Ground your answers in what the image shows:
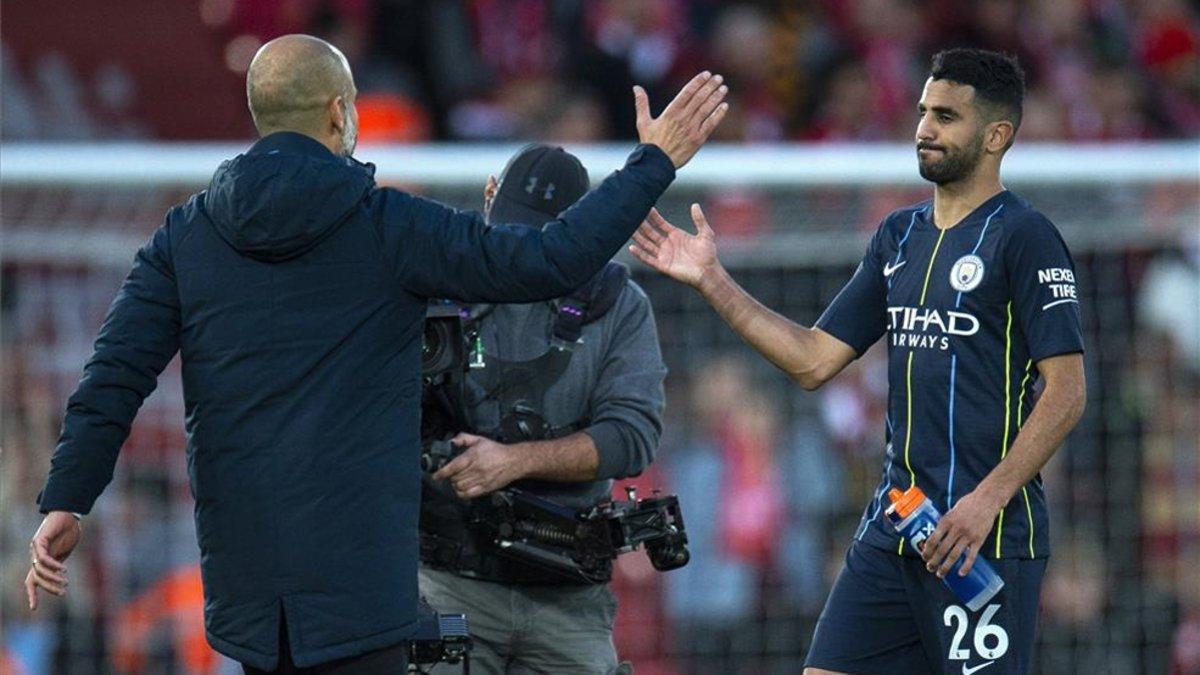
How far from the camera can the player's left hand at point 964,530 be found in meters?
4.59

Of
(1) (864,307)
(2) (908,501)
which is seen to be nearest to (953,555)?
(2) (908,501)

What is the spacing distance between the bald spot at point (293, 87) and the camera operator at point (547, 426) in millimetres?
876

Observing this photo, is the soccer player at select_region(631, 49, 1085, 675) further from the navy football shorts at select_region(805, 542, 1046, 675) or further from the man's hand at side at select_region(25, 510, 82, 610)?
the man's hand at side at select_region(25, 510, 82, 610)

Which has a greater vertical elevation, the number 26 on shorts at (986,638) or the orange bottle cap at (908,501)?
the orange bottle cap at (908,501)

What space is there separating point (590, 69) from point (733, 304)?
5675 millimetres

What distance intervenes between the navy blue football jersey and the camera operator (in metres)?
0.69

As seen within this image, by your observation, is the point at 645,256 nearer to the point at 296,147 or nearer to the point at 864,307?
the point at 864,307

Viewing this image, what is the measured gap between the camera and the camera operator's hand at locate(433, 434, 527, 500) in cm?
493

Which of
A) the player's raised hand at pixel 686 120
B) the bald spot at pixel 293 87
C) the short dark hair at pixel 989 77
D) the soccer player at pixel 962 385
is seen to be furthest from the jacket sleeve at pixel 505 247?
the short dark hair at pixel 989 77

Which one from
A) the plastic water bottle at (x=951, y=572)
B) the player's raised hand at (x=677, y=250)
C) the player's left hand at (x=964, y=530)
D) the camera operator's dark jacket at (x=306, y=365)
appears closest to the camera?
the camera operator's dark jacket at (x=306, y=365)

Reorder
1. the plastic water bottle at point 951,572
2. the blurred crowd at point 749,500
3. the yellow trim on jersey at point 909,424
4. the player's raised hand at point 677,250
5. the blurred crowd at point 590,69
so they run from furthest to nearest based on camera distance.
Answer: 1. the blurred crowd at point 590,69
2. the blurred crowd at point 749,500
3. the player's raised hand at point 677,250
4. the yellow trim on jersey at point 909,424
5. the plastic water bottle at point 951,572

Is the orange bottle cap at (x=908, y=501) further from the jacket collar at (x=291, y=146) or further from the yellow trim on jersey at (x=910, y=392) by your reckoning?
the jacket collar at (x=291, y=146)

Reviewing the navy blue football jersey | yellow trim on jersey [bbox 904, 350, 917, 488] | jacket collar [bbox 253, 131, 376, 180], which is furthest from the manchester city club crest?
jacket collar [bbox 253, 131, 376, 180]

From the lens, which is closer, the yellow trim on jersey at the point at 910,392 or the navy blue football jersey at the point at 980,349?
the navy blue football jersey at the point at 980,349
